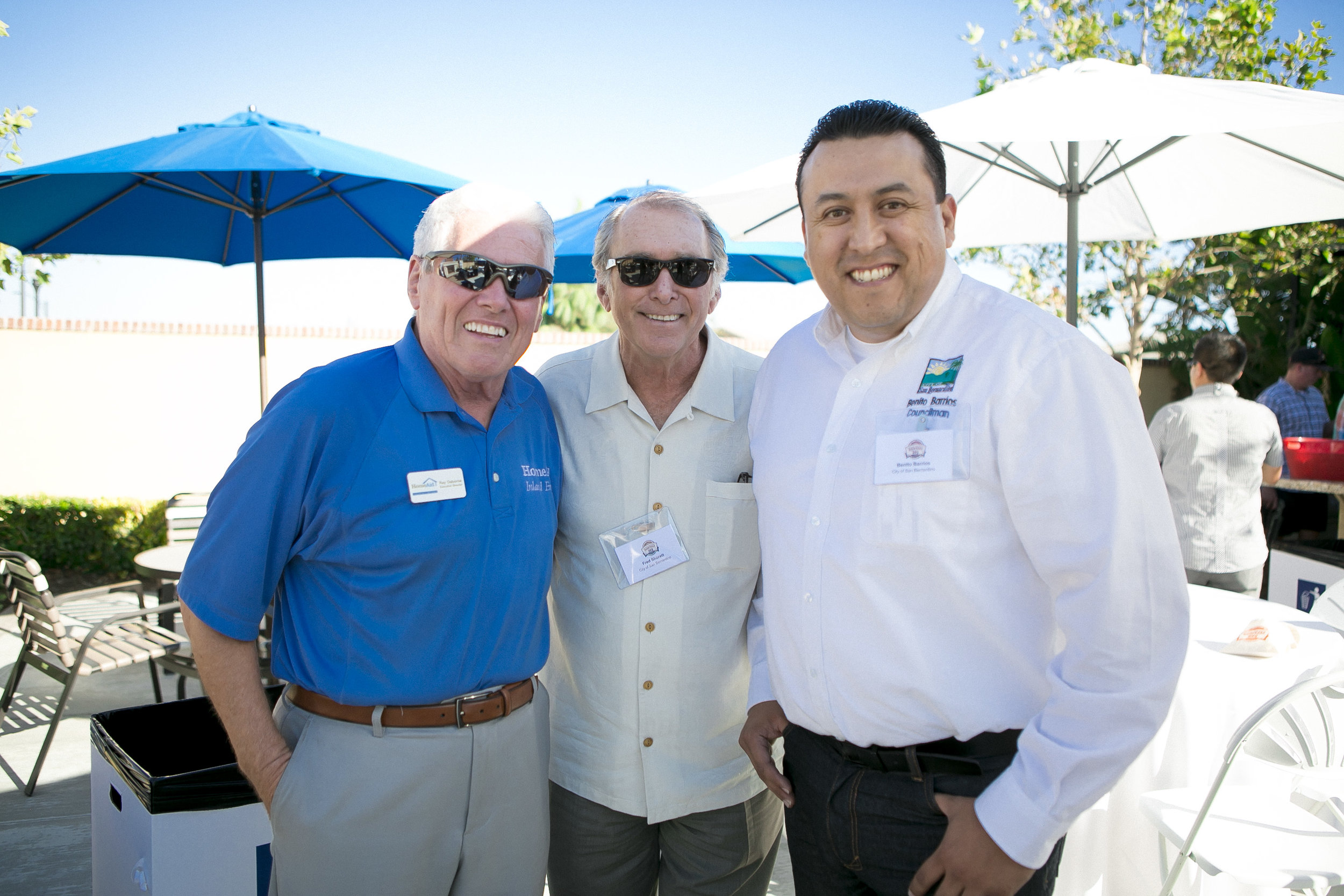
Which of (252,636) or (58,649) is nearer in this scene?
(252,636)

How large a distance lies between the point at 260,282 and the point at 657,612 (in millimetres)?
4959

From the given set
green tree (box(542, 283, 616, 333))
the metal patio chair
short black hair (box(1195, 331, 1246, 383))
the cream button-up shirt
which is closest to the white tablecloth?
the cream button-up shirt

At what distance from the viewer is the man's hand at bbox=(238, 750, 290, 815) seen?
1656 mm

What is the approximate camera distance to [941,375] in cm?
151

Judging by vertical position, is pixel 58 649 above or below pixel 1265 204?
below

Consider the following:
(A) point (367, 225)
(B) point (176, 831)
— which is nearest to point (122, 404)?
(A) point (367, 225)

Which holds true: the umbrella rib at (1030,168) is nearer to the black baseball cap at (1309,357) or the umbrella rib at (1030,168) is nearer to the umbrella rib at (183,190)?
the black baseball cap at (1309,357)

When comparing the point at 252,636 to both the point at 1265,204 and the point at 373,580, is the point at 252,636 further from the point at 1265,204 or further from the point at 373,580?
the point at 1265,204

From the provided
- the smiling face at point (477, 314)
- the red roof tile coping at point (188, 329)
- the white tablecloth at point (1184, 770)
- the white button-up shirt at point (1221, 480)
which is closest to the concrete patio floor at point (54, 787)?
the white tablecloth at point (1184, 770)

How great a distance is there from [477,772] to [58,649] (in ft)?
12.3

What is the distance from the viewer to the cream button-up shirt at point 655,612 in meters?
2.04

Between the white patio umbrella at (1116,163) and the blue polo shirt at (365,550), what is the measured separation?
2.68 metres

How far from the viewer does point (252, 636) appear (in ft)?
5.51

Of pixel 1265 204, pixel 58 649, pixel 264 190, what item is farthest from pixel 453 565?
pixel 1265 204
